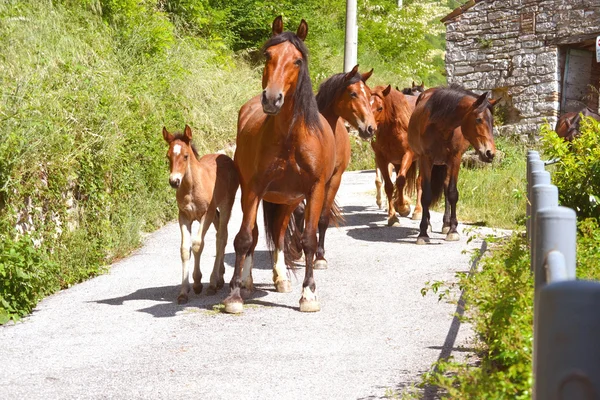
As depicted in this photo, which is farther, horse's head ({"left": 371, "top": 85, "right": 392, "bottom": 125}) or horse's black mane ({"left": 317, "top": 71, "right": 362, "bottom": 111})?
horse's head ({"left": 371, "top": 85, "right": 392, "bottom": 125})

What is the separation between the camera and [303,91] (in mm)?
7352

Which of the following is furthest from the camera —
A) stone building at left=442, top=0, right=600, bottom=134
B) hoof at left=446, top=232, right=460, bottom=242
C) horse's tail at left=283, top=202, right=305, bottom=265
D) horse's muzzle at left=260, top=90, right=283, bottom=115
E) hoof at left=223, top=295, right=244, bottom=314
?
stone building at left=442, top=0, right=600, bottom=134

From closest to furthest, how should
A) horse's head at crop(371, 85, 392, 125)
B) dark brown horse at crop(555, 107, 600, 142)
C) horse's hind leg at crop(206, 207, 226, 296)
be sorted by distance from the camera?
horse's hind leg at crop(206, 207, 226, 296) → horse's head at crop(371, 85, 392, 125) → dark brown horse at crop(555, 107, 600, 142)

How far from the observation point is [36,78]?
10.4 meters

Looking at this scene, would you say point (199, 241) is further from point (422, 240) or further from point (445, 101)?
point (445, 101)

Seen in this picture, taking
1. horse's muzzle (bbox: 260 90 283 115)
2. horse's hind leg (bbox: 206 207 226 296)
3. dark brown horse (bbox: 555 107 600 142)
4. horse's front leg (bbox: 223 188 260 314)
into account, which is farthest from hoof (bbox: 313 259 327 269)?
dark brown horse (bbox: 555 107 600 142)

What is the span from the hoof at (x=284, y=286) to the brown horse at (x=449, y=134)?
3179mm

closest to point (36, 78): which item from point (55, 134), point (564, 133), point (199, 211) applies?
point (55, 134)

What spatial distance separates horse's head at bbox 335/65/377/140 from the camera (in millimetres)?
9586

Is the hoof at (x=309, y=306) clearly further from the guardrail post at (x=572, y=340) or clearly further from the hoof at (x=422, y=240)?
the guardrail post at (x=572, y=340)

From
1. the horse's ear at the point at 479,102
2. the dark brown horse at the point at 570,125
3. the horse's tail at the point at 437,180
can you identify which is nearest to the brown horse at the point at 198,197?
the horse's ear at the point at 479,102

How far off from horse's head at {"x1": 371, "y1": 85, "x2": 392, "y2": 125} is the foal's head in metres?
5.55

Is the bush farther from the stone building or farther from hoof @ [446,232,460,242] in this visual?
the stone building

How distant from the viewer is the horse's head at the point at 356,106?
31.4ft
